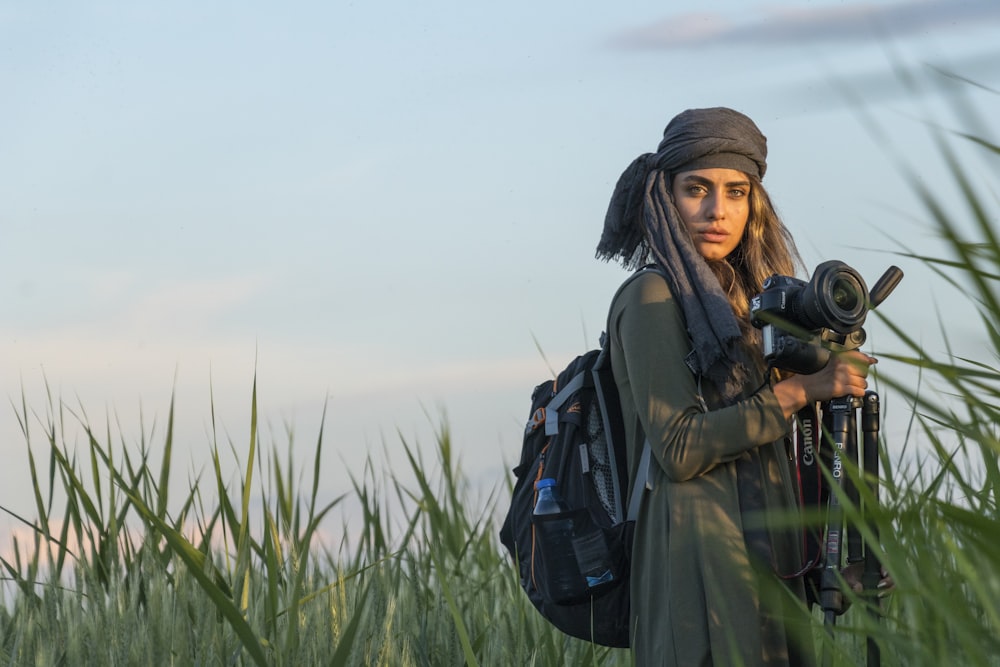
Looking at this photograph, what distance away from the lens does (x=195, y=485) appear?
300 cm

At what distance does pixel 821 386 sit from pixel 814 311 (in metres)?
0.21

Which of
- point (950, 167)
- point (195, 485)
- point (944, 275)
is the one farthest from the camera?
point (195, 485)

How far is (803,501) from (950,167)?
5.45ft

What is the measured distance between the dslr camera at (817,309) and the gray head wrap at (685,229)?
9cm

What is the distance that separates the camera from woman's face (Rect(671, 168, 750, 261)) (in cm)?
271

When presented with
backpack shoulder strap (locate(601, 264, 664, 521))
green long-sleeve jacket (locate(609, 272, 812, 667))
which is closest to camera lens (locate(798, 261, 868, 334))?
green long-sleeve jacket (locate(609, 272, 812, 667))

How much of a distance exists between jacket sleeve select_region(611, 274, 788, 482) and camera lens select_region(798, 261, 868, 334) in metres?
0.21

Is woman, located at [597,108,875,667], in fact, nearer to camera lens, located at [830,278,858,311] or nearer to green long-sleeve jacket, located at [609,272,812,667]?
green long-sleeve jacket, located at [609,272,812,667]

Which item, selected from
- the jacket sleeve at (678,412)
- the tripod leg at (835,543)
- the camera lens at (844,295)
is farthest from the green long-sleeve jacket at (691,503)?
the camera lens at (844,295)

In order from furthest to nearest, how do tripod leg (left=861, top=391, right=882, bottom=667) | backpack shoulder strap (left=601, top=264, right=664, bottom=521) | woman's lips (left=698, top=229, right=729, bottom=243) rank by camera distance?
woman's lips (left=698, top=229, right=729, bottom=243) < backpack shoulder strap (left=601, top=264, right=664, bottom=521) < tripod leg (left=861, top=391, right=882, bottom=667)

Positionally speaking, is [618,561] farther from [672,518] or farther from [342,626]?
[342,626]

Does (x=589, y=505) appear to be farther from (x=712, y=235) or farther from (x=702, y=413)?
(x=712, y=235)

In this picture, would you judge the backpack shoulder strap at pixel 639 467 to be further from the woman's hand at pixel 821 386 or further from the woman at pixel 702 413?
the woman's hand at pixel 821 386

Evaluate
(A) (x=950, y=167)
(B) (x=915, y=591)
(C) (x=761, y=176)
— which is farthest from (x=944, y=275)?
(C) (x=761, y=176)
